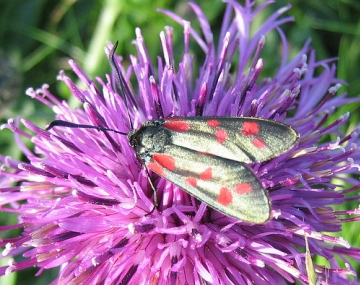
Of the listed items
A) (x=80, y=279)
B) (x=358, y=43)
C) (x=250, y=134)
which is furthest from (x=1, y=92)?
(x=358, y=43)

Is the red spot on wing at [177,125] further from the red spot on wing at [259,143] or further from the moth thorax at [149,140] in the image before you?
the red spot on wing at [259,143]

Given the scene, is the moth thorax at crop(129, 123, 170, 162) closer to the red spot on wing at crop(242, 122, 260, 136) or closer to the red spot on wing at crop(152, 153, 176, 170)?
the red spot on wing at crop(152, 153, 176, 170)

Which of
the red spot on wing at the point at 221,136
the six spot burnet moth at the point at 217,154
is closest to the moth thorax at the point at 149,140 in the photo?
the six spot burnet moth at the point at 217,154

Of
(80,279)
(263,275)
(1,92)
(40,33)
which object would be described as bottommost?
(263,275)

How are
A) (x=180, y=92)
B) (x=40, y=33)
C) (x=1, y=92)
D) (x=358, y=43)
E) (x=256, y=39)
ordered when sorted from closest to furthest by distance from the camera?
(x=180, y=92) → (x=256, y=39) → (x=1, y=92) → (x=358, y=43) → (x=40, y=33)

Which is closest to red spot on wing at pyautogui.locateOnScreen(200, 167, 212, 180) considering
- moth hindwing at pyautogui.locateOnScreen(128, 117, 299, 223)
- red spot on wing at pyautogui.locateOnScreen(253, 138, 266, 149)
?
moth hindwing at pyautogui.locateOnScreen(128, 117, 299, 223)

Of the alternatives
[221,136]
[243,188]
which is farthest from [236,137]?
[243,188]

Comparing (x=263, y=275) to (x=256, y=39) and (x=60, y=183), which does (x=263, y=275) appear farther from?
(x=256, y=39)
